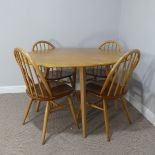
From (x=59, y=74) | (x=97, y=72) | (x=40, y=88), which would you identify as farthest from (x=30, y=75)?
(x=97, y=72)

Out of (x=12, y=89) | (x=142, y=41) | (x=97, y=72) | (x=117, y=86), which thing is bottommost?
(x=12, y=89)

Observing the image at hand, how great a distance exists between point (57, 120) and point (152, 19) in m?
1.49

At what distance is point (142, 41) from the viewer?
2.29 metres

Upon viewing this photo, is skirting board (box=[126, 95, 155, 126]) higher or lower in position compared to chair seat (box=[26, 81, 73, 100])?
lower

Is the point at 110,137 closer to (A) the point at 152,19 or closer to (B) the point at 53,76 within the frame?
(B) the point at 53,76

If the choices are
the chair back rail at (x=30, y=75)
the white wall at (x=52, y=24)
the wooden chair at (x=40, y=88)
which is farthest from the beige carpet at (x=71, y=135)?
the white wall at (x=52, y=24)

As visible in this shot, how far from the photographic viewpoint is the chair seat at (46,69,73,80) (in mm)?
2322

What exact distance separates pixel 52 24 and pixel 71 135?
1.54m

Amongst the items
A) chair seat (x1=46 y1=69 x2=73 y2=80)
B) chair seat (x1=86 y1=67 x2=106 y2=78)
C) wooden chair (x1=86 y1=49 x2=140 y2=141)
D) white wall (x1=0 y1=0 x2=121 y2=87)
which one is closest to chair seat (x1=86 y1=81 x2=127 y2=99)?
wooden chair (x1=86 y1=49 x2=140 y2=141)

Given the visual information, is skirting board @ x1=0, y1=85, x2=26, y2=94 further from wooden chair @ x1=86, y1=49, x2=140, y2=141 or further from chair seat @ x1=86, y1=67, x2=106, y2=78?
wooden chair @ x1=86, y1=49, x2=140, y2=141

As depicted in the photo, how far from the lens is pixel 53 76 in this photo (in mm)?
2354

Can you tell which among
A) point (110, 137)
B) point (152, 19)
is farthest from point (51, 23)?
point (110, 137)

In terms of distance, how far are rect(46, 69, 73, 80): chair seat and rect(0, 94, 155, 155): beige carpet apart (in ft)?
1.40

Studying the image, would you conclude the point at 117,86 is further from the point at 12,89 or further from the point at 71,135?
the point at 12,89
